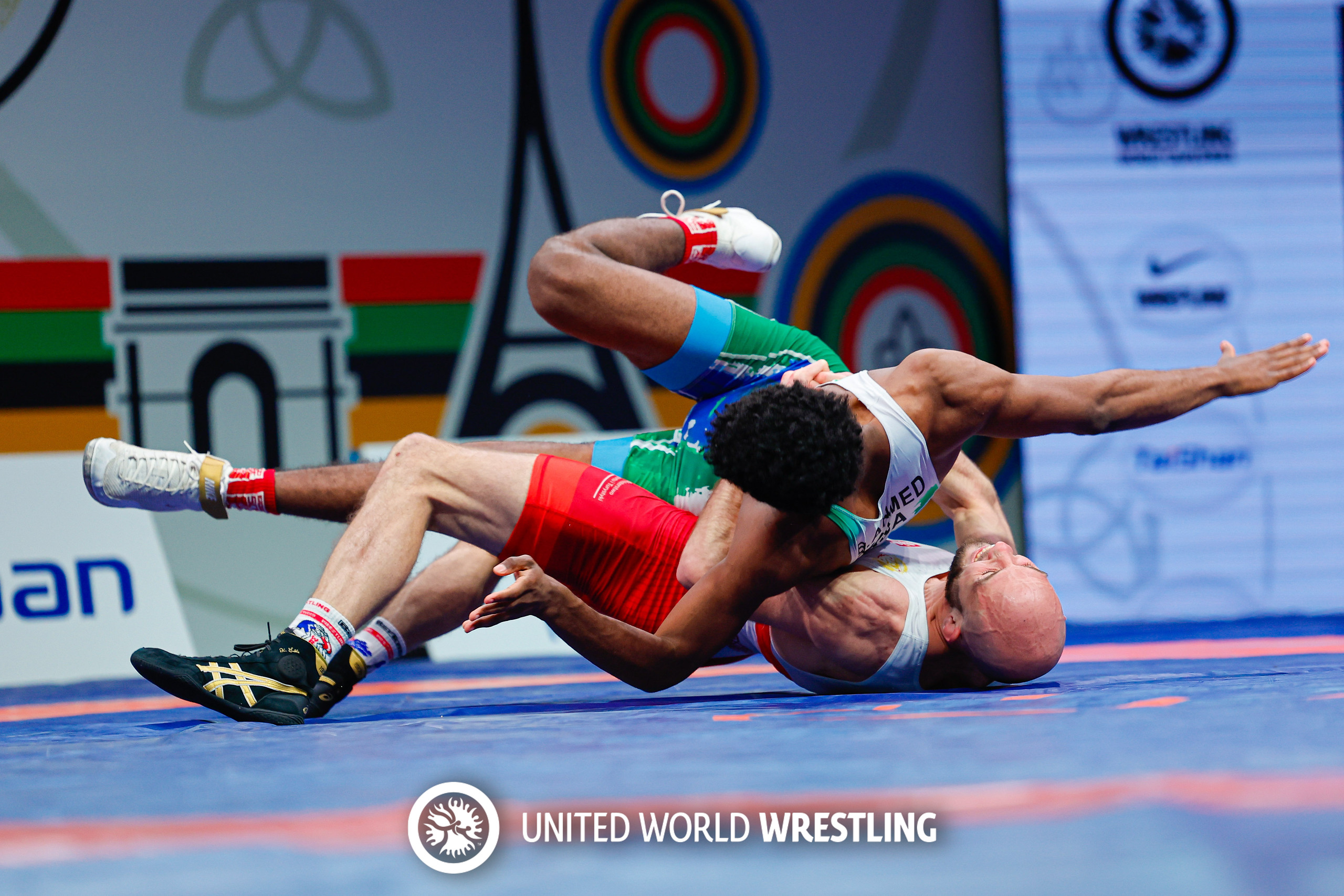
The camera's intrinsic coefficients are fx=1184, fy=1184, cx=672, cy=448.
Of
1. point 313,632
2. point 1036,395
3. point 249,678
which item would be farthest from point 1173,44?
point 249,678

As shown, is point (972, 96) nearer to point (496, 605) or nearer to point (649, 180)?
point (649, 180)

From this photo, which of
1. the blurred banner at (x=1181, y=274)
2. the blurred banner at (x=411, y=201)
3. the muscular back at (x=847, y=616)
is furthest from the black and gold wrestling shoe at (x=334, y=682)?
the blurred banner at (x=1181, y=274)

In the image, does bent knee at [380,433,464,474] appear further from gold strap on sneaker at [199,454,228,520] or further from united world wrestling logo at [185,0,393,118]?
united world wrestling logo at [185,0,393,118]

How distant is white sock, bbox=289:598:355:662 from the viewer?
8.04ft

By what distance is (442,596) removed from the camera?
115 inches

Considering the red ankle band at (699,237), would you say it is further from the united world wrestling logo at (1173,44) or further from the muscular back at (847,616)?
the united world wrestling logo at (1173,44)

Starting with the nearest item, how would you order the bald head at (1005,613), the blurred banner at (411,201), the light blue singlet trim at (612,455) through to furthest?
the bald head at (1005,613) → the light blue singlet trim at (612,455) → the blurred banner at (411,201)

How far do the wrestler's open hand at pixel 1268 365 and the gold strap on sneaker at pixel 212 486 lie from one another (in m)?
2.38

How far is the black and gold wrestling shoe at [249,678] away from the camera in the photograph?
7.34ft

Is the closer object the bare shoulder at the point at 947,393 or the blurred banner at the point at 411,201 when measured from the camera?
the bare shoulder at the point at 947,393

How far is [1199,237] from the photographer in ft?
19.4

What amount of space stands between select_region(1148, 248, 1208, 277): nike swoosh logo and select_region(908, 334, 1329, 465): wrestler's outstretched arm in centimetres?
338

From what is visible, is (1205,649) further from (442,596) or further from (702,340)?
(442,596)

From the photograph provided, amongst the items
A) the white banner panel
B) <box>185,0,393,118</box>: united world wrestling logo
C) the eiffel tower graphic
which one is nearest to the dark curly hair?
the eiffel tower graphic
